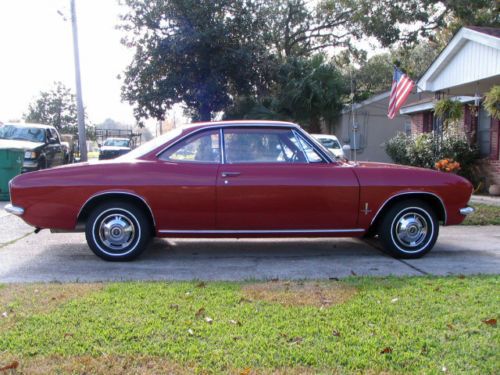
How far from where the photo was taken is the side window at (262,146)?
603 cm

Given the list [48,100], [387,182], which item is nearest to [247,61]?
[387,182]

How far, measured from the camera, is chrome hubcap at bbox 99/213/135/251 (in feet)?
19.1

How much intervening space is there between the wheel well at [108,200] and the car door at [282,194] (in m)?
0.84

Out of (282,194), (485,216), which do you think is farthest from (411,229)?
(485,216)

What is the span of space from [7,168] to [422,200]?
9.73 metres

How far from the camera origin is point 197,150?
602 centimetres

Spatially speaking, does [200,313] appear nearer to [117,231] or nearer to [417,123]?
[117,231]

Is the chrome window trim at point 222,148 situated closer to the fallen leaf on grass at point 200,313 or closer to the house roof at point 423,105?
the fallen leaf on grass at point 200,313

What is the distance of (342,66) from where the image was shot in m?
35.5

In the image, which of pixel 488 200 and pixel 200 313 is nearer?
pixel 200 313

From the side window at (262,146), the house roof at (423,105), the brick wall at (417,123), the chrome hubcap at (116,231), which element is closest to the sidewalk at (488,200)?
the house roof at (423,105)

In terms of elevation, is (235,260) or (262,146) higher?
(262,146)

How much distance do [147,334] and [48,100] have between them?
47.2 m

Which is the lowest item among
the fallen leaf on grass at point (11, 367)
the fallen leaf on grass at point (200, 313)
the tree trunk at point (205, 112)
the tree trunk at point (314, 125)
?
the fallen leaf on grass at point (200, 313)
